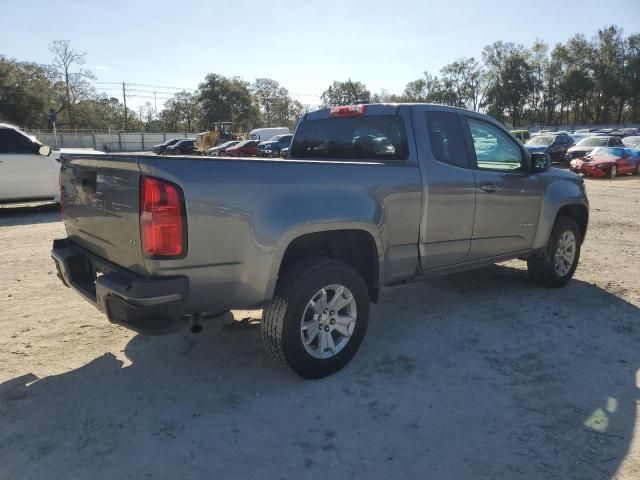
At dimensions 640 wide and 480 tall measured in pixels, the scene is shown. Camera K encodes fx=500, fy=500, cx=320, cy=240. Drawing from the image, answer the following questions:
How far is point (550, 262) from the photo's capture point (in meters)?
5.38

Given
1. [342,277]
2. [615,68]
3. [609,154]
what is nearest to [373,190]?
[342,277]

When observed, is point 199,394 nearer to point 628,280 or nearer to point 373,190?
point 373,190

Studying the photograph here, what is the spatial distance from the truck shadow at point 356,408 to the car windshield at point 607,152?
2045 cm

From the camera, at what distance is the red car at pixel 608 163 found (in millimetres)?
21328

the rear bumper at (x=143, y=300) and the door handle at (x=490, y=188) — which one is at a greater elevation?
the door handle at (x=490, y=188)

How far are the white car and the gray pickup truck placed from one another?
7.34 meters

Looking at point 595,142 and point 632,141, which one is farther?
point 632,141

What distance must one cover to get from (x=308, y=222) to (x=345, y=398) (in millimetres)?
1155

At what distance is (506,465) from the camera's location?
2.56m

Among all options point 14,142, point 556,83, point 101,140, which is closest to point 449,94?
point 556,83

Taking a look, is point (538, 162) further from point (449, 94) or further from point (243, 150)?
point (449, 94)

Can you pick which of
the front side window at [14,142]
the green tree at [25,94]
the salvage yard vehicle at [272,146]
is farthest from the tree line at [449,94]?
the front side window at [14,142]

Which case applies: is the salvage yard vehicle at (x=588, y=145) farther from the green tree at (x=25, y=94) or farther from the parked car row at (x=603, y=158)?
the green tree at (x=25, y=94)

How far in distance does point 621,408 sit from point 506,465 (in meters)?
1.07
